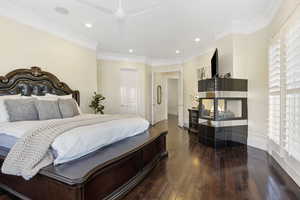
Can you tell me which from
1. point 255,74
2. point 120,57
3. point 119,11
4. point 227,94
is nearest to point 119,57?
point 120,57

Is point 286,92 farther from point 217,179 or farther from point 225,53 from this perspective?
point 225,53

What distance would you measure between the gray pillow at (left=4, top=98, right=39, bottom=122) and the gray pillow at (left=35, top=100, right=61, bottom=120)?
0.08 meters

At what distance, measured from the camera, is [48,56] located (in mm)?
3645

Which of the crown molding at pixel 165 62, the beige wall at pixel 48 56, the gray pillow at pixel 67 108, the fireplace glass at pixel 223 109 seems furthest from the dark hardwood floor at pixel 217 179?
the crown molding at pixel 165 62

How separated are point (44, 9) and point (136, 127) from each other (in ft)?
9.69

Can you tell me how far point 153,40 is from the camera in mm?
4664

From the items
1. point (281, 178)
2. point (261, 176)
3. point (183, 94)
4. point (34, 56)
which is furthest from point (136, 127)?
point (183, 94)

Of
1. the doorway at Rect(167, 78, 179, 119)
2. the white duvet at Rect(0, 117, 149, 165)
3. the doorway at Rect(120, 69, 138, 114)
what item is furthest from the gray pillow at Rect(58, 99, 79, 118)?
the doorway at Rect(167, 78, 179, 119)

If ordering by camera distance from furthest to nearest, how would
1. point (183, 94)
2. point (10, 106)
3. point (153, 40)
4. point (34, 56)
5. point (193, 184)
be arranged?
point (183, 94) < point (153, 40) < point (34, 56) < point (10, 106) < point (193, 184)

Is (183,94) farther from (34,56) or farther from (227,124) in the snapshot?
(34,56)

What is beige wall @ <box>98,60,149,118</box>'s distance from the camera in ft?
19.2

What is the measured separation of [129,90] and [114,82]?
26.6 inches

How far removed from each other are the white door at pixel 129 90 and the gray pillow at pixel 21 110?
3.54m

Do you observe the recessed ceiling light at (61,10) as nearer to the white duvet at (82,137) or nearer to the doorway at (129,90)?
the white duvet at (82,137)
